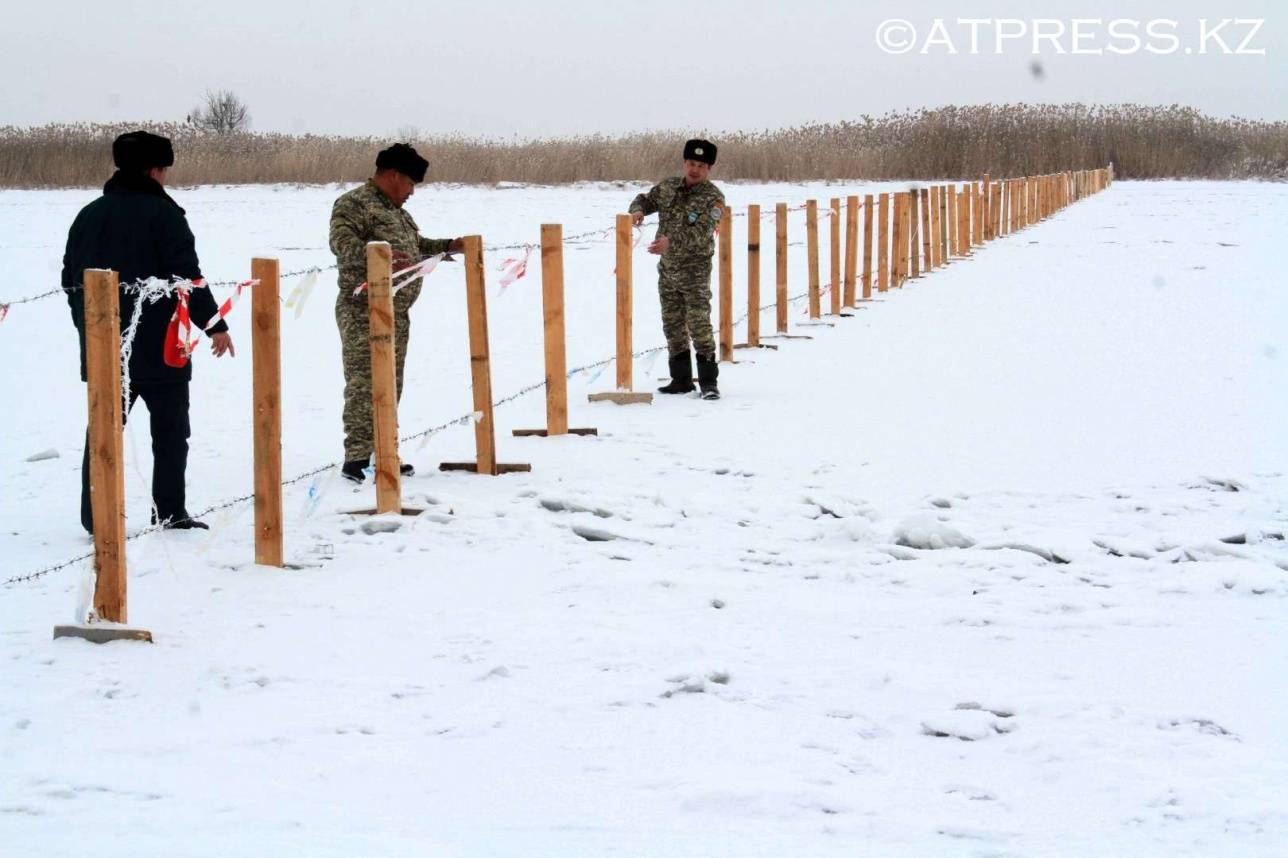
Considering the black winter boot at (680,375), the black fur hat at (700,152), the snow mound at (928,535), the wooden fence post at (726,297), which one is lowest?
the snow mound at (928,535)

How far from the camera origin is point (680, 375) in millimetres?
10633

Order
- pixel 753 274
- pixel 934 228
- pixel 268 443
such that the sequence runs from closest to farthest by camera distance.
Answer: pixel 268 443, pixel 753 274, pixel 934 228

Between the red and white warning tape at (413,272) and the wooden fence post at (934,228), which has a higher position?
the wooden fence post at (934,228)

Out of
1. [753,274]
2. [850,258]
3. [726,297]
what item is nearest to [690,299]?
[726,297]

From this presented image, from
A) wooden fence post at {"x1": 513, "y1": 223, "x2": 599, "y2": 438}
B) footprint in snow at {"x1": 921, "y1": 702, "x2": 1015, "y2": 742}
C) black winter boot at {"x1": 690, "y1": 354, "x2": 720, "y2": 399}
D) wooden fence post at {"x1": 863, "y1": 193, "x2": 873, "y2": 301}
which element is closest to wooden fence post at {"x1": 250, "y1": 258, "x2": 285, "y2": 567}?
footprint in snow at {"x1": 921, "y1": 702, "x2": 1015, "y2": 742}

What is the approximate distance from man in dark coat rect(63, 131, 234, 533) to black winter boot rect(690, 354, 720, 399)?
14.7ft

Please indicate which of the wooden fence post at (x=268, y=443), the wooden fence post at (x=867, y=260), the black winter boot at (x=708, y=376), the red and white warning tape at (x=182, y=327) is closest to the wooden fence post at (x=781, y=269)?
the black winter boot at (x=708, y=376)

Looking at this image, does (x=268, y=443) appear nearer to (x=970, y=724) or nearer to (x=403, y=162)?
(x=403, y=162)

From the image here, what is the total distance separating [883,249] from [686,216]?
33.7 feet

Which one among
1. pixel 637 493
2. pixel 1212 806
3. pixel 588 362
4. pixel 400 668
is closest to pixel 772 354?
pixel 588 362

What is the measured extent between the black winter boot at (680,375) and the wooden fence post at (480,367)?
2.90 m

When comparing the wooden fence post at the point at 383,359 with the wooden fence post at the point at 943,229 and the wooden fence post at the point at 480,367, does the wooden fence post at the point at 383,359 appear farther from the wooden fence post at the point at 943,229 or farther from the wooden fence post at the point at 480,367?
the wooden fence post at the point at 943,229

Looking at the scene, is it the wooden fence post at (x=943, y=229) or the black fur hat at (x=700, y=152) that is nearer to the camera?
the black fur hat at (x=700, y=152)

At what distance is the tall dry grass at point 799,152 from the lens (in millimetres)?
36688
